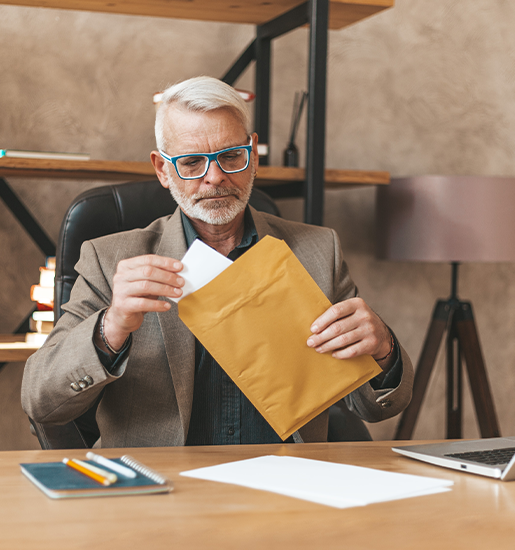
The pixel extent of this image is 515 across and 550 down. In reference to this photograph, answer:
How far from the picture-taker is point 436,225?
7.22 ft

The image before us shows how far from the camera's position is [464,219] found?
2.19 meters

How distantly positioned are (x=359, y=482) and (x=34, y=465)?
0.39 meters

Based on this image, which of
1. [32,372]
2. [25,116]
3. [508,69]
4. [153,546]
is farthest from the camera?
[508,69]

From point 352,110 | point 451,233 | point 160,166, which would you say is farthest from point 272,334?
point 352,110

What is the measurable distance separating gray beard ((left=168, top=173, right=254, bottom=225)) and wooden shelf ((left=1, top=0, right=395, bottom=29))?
0.93m

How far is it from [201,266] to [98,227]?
595 millimetres

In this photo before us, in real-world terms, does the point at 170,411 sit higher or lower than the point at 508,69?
lower

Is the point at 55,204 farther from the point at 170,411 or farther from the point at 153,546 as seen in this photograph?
the point at 153,546

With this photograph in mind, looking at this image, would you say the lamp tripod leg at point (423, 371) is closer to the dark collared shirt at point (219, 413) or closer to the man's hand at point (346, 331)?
the dark collared shirt at point (219, 413)

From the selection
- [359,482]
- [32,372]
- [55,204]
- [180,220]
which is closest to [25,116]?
[55,204]

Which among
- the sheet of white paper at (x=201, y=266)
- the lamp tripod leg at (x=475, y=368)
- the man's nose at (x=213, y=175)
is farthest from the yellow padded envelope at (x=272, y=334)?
the lamp tripod leg at (x=475, y=368)

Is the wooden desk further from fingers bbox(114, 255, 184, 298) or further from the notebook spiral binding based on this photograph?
fingers bbox(114, 255, 184, 298)

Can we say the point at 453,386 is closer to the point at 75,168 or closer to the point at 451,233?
the point at 451,233

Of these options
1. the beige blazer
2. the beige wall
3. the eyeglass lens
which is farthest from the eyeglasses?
the beige wall
